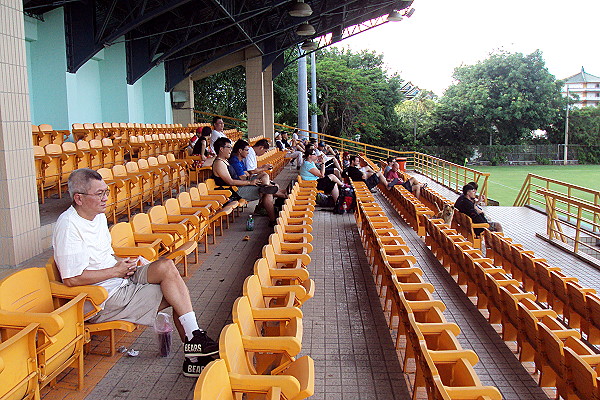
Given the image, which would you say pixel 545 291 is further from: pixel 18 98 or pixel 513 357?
pixel 18 98

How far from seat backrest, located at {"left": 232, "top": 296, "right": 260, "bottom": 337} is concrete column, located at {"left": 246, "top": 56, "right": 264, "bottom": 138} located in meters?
19.7

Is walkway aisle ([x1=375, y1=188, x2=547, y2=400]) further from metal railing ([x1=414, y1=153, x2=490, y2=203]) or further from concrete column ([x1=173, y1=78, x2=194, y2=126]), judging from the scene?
concrete column ([x1=173, y1=78, x2=194, y2=126])

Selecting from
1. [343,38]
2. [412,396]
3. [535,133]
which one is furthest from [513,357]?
[535,133]

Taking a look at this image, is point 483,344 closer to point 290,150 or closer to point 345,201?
point 345,201

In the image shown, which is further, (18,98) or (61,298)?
(18,98)

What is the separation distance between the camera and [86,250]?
3350mm

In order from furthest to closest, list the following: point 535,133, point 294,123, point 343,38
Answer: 1. point 535,133
2. point 294,123
3. point 343,38

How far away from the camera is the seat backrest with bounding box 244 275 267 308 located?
3346 mm

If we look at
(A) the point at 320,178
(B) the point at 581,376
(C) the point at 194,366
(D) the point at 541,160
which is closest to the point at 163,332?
(C) the point at 194,366

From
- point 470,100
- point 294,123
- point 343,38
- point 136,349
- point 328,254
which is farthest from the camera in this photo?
point 470,100

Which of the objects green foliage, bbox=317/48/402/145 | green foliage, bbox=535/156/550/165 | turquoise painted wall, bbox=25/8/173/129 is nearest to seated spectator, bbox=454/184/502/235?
turquoise painted wall, bbox=25/8/173/129

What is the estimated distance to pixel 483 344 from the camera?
14.4 ft

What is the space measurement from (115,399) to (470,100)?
1691 inches

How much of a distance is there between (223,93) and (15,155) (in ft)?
79.4
